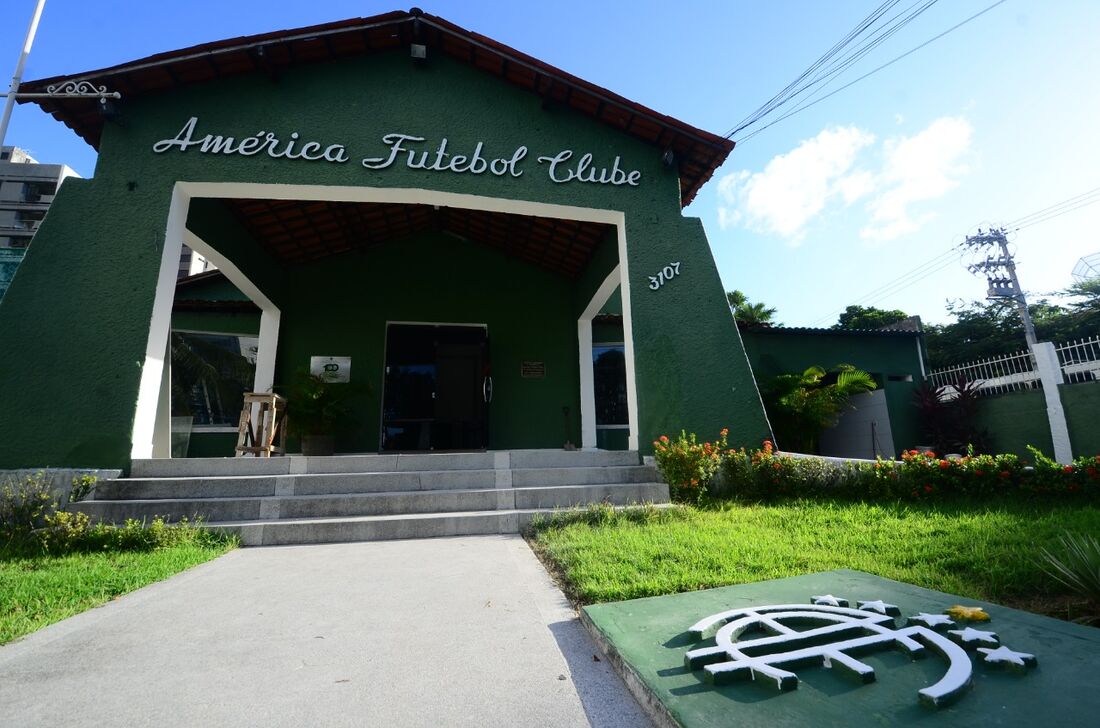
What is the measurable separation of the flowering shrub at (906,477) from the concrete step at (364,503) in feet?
3.36

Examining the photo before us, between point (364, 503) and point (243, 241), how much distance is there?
5.36m

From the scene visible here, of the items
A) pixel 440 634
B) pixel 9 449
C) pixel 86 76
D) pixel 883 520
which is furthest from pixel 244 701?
pixel 86 76

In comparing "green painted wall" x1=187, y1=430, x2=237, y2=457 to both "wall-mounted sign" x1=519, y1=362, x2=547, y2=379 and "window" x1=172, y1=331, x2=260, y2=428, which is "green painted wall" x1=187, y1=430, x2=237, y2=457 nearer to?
"window" x1=172, y1=331, x2=260, y2=428

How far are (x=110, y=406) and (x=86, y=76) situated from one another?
3811mm

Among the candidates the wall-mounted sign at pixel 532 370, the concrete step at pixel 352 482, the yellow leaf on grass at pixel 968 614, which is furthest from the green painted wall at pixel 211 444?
the yellow leaf on grass at pixel 968 614

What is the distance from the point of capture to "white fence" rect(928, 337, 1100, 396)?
869cm

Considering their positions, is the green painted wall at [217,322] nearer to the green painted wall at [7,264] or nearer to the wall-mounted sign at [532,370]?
the green painted wall at [7,264]

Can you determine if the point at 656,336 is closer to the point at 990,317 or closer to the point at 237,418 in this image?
the point at 237,418

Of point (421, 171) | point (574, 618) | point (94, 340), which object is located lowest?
point (574, 618)

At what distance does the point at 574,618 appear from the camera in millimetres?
2441

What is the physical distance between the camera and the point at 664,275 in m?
6.54

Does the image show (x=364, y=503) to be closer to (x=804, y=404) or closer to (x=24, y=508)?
(x=24, y=508)

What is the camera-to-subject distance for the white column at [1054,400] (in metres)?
8.97

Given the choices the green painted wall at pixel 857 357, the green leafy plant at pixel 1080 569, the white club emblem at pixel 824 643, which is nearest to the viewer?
the white club emblem at pixel 824 643
